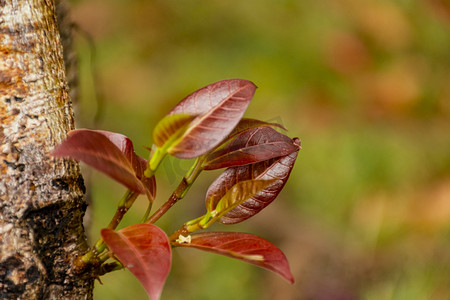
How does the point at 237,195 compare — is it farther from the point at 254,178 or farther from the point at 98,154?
the point at 98,154

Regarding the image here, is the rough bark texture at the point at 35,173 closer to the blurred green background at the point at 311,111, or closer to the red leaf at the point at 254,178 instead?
the red leaf at the point at 254,178

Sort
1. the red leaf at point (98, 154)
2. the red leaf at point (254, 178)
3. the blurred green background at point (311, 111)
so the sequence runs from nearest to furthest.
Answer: the red leaf at point (98, 154), the red leaf at point (254, 178), the blurred green background at point (311, 111)

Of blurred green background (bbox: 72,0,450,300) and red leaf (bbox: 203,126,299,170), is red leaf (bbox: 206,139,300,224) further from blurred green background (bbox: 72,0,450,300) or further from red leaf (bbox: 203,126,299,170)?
blurred green background (bbox: 72,0,450,300)

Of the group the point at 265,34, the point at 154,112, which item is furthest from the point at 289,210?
the point at 265,34

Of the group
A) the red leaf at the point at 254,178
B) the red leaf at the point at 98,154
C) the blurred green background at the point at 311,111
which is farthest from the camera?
the blurred green background at the point at 311,111

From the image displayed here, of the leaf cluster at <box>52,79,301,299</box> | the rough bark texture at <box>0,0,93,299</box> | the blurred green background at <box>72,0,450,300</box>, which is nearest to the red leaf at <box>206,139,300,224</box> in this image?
the leaf cluster at <box>52,79,301,299</box>

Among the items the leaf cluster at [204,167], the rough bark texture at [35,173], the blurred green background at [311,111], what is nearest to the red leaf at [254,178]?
the leaf cluster at [204,167]

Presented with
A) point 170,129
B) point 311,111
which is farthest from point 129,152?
point 311,111
